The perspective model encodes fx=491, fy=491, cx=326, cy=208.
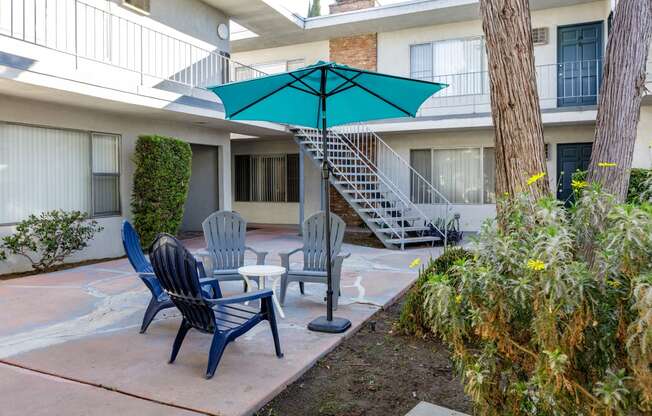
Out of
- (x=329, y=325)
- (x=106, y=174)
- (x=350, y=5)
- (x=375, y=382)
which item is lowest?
(x=375, y=382)

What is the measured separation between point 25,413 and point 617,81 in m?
5.32

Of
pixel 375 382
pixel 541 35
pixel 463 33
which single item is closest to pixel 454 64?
pixel 463 33

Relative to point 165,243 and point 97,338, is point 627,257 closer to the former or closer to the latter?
point 165,243

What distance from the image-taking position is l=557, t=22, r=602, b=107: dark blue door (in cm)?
1262

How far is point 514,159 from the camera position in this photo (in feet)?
13.2

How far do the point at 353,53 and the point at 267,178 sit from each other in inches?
204

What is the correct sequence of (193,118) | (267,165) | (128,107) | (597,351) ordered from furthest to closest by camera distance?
(267,165) → (193,118) → (128,107) → (597,351)

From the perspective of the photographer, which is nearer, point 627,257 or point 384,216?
point 627,257

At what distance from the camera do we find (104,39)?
9.75 meters

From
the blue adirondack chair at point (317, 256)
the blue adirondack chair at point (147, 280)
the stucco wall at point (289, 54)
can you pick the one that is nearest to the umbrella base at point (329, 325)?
the blue adirondack chair at point (317, 256)

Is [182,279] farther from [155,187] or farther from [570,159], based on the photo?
[570,159]

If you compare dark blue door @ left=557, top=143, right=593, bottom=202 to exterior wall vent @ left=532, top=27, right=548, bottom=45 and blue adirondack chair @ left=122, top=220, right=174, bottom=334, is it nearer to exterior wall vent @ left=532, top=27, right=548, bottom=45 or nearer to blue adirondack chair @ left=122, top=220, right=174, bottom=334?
exterior wall vent @ left=532, top=27, right=548, bottom=45

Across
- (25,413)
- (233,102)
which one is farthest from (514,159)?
(25,413)

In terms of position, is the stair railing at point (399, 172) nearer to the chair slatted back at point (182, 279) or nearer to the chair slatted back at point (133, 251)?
the chair slatted back at point (133, 251)
